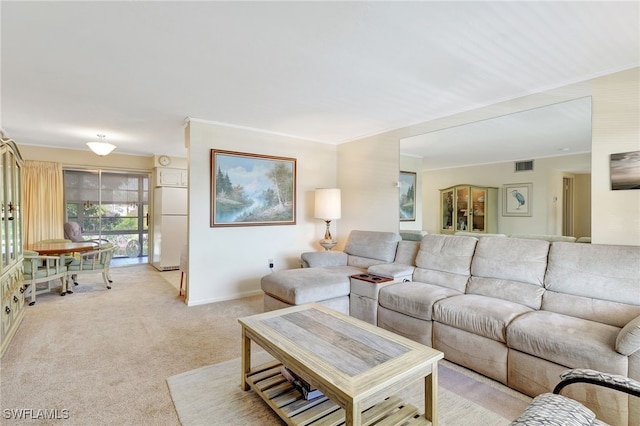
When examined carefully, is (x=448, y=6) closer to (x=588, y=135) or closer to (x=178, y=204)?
(x=588, y=135)

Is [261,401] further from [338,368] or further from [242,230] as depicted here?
[242,230]

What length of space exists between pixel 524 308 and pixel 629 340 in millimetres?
741

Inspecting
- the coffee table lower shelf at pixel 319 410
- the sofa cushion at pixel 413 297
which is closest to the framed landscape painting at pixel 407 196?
the sofa cushion at pixel 413 297

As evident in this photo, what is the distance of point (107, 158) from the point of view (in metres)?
6.28

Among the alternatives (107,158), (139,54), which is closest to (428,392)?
(139,54)

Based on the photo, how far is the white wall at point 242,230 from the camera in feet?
13.2

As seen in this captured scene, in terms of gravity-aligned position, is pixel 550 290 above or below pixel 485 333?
above

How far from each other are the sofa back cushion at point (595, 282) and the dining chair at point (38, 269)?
18.1 feet

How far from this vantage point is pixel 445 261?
3.18 metres

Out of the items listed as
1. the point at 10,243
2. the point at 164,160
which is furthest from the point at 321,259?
the point at 164,160

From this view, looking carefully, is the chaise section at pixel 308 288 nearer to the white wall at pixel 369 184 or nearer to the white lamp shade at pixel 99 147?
the white wall at pixel 369 184

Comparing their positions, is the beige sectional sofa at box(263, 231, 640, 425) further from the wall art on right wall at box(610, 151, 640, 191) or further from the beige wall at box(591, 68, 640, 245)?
the wall art on right wall at box(610, 151, 640, 191)

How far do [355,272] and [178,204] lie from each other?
440 centimetres

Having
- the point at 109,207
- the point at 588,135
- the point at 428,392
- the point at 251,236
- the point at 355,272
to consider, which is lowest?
the point at 428,392
